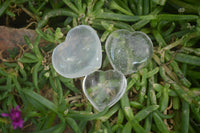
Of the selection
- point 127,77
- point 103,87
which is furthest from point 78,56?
point 127,77

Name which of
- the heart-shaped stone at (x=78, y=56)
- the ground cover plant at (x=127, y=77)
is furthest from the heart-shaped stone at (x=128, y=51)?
the heart-shaped stone at (x=78, y=56)

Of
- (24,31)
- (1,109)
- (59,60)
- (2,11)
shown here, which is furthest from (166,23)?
(1,109)

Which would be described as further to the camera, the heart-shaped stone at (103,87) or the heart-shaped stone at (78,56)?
the heart-shaped stone at (103,87)

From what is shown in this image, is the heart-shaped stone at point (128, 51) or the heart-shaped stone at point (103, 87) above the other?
the heart-shaped stone at point (128, 51)

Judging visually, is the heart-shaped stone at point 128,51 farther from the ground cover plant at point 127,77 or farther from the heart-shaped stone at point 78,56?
the heart-shaped stone at point 78,56

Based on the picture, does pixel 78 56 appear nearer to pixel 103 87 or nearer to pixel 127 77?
pixel 103 87

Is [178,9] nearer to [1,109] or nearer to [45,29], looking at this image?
[45,29]
